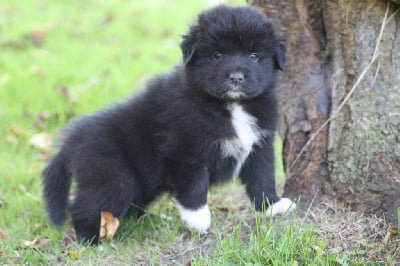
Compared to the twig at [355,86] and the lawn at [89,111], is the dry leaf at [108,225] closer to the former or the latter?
the lawn at [89,111]

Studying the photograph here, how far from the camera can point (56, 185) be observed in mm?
4652

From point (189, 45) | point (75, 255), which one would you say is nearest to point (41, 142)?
point (75, 255)

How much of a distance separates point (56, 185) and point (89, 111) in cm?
231

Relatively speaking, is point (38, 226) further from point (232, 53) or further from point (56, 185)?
point (232, 53)

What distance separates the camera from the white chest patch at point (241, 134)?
4082mm

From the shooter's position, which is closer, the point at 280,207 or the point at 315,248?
the point at 315,248

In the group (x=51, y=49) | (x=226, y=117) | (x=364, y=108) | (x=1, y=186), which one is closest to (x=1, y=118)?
(x=1, y=186)

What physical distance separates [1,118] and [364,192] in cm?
435

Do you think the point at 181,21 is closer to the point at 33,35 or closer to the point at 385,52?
the point at 33,35

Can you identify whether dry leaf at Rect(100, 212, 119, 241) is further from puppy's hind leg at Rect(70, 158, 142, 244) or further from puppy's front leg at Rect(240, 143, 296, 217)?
puppy's front leg at Rect(240, 143, 296, 217)

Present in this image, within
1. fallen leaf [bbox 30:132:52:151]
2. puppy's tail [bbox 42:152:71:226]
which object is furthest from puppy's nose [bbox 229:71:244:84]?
fallen leaf [bbox 30:132:52:151]

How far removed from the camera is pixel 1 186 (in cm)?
543

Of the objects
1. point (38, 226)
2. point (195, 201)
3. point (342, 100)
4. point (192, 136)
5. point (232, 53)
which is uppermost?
point (232, 53)

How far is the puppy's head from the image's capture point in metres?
3.89
